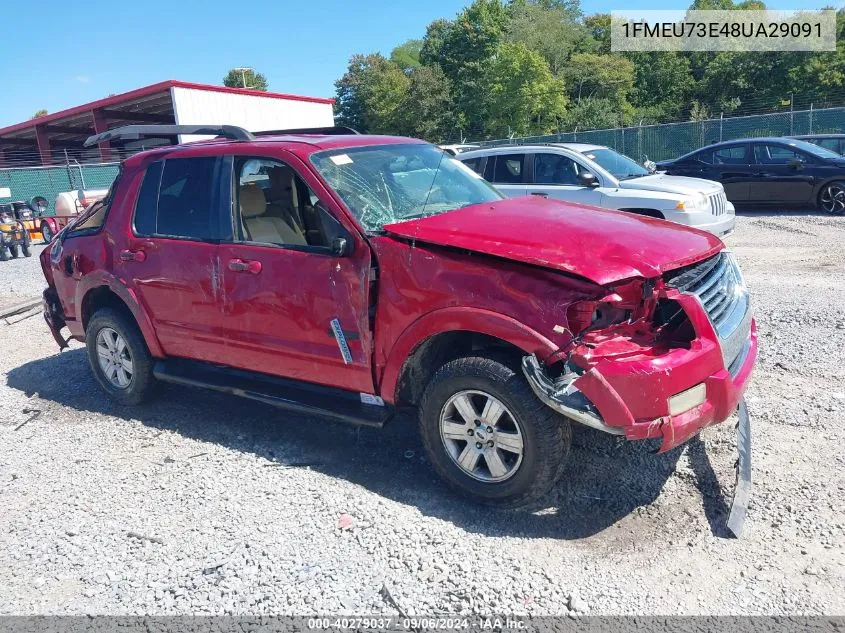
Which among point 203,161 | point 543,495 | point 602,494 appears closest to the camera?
point 543,495

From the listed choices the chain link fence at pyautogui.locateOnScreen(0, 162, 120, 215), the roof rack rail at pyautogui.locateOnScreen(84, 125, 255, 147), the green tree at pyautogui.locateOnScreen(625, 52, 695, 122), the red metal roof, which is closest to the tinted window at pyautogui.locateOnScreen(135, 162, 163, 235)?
the roof rack rail at pyautogui.locateOnScreen(84, 125, 255, 147)

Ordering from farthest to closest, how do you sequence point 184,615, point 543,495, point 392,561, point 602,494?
1. point 602,494
2. point 543,495
3. point 392,561
4. point 184,615

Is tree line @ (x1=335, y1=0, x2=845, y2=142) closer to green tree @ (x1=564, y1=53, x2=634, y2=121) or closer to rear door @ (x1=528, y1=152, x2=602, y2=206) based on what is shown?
green tree @ (x1=564, y1=53, x2=634, y2=121)

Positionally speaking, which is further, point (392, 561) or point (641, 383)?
point (392, 561)

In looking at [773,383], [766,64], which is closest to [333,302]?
[773,383]

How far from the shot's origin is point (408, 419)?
495cm

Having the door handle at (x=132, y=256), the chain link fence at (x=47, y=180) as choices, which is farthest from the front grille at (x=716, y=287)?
the chain link fence at (x=47, y=180)

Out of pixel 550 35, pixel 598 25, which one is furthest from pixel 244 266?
pixel 598 25

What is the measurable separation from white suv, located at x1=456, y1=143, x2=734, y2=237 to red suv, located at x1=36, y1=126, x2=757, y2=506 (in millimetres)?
5454

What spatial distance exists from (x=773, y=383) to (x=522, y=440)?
104 inches

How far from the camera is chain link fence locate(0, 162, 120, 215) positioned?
75.2ft

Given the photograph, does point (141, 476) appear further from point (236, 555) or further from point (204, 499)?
point (236, 555)

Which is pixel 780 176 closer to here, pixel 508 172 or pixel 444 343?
pixel 508 172

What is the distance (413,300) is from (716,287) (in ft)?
5.35
